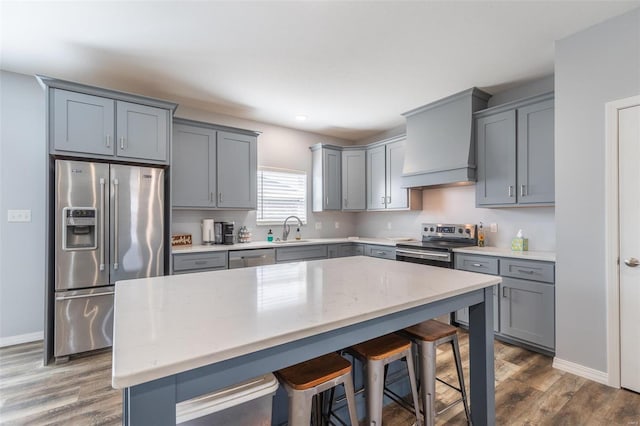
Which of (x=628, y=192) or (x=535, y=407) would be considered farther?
(x=628, y=192)

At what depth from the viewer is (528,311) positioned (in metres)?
2.83

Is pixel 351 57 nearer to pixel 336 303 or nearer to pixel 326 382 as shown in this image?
pixel 336 303

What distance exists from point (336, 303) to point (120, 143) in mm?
2850

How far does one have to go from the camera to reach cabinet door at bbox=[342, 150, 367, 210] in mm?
4977

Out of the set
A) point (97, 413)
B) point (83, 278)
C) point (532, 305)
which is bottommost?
point (97, 413)

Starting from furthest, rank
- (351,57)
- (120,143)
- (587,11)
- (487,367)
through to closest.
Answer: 1. (120,143)
2. (351,57)
3. (587,11)
4. (487,367)

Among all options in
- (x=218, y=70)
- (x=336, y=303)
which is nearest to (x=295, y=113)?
(x=218, y=70)

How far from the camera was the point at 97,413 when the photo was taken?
6.40 ft

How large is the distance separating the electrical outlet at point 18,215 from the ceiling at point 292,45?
1392mm

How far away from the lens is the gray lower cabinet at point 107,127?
2.71m

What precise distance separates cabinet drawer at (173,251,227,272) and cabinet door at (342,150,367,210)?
2236 millimetres

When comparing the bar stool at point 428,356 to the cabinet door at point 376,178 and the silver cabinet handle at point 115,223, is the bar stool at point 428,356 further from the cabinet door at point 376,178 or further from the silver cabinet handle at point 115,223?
the cabinet door at point 376,178

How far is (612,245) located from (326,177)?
3438 millimetres

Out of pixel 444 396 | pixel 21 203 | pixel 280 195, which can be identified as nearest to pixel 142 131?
pixel 21 203
